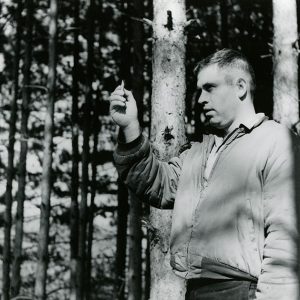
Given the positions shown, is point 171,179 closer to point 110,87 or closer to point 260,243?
point 260,243

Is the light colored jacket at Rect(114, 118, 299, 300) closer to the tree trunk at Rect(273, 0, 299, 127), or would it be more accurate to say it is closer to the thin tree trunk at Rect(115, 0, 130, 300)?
the tree trunk at Rect(273, 0, 299, 127)

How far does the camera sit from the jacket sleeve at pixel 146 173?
2545 millimetres

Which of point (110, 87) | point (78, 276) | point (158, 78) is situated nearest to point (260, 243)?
point (158, 78)

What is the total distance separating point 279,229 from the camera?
2.11 m

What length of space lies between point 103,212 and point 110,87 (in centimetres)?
393

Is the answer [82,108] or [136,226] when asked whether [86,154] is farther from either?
[136,226]

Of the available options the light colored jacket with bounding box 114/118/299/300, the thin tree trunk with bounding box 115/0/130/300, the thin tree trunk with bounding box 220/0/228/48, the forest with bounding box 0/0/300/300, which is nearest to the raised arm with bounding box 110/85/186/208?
the light colored jacket with bounding box 114/118/299/300

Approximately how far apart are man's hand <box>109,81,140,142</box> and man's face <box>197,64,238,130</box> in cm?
33

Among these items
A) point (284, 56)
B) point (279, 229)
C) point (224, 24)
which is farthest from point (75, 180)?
point (279, 229)

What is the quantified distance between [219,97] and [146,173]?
0.51 metres

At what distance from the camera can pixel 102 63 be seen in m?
16.2

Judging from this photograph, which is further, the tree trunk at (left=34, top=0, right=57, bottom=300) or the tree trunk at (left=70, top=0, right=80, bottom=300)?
the tree trunk at (left=70, top=0, right=80, bottom=300)

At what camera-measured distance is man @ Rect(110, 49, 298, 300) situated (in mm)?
2131

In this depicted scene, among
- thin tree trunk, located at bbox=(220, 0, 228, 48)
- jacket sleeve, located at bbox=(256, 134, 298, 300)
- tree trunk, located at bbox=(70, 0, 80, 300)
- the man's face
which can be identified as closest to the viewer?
jacket sleeve, located at bbox=(256, 134, 298, 300)
